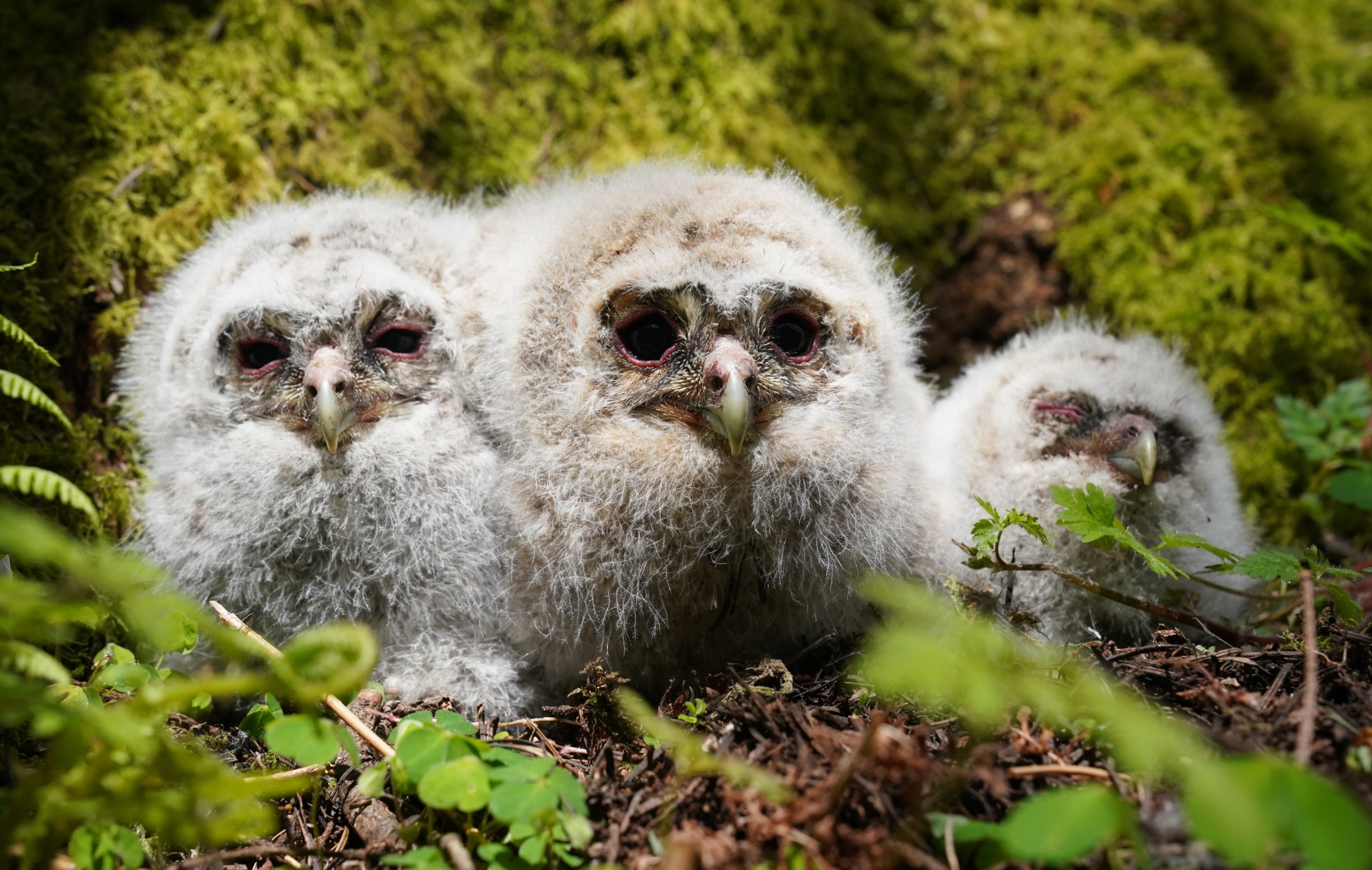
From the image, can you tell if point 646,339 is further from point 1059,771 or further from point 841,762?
point 1059,771

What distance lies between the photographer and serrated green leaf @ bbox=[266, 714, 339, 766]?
1867mm

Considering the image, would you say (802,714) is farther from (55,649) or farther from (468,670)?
(55,649)

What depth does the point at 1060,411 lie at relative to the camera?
336 cm

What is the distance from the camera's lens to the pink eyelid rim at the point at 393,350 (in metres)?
2.93

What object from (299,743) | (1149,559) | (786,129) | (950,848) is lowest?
(299,743)

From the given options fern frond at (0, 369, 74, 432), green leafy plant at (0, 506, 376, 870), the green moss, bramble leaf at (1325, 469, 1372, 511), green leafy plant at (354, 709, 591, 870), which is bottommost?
green leafy plant at (354, 709, 591, 870)

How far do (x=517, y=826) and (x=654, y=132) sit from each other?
3.22 meters

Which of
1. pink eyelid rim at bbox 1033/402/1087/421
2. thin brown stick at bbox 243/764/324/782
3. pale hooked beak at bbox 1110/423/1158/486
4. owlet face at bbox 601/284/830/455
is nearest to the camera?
thin brown stick at bbox 243/764/324/782

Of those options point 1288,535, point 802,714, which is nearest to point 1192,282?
point 1288,535

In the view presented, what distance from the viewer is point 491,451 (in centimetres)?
300

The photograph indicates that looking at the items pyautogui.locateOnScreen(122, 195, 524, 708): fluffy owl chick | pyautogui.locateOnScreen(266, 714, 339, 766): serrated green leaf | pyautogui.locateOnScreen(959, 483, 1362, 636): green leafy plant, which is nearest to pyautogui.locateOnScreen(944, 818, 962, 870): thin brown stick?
pyautogui.locateOnScreen(959, 483, 1362, 636): green leafy plant

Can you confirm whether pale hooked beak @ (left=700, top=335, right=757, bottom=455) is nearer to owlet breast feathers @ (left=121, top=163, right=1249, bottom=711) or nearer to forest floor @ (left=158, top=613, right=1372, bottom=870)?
owlet breast feathers @ (left=121, top=163, right=1249, bottom=711)

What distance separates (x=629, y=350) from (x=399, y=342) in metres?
0.80

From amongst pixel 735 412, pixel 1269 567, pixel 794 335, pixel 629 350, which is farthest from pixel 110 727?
pixel 1269 567
